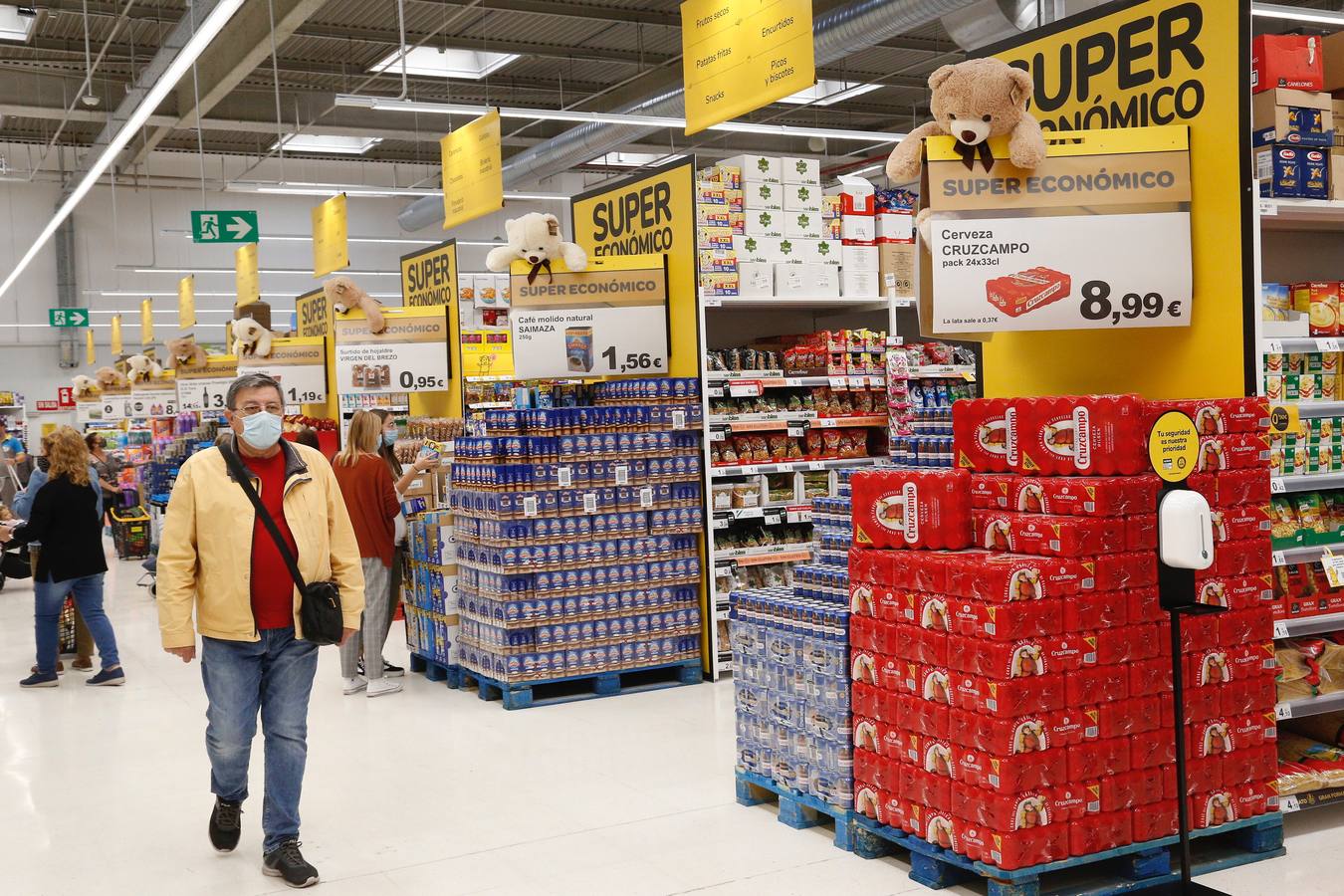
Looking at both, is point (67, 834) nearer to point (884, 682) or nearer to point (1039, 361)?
point (884, 682)

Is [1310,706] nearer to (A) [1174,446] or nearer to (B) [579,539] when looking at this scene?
(A) [1174,446]

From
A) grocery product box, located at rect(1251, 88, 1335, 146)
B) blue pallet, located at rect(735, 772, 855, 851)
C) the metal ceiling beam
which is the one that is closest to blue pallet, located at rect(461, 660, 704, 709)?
blue pallet, located at rect(735, 772, 855, 851)

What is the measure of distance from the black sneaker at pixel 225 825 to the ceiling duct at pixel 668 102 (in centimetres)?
604

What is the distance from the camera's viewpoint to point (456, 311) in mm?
10250

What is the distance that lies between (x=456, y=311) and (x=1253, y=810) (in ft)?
24.3

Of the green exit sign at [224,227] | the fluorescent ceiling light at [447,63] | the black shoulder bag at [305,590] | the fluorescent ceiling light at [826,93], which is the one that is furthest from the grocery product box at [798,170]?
the fluorescent ceiling light at [826,93]

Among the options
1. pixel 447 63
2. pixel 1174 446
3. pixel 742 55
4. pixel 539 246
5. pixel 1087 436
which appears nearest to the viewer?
pixel 1174 446

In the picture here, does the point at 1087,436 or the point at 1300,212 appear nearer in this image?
the point at 1087,436

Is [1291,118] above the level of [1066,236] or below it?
above

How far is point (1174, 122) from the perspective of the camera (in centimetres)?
458

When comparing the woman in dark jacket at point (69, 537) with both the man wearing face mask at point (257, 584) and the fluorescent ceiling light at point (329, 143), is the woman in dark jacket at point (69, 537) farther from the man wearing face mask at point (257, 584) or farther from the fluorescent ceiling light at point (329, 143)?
the fluorescent ceiling light at point (329, 143)

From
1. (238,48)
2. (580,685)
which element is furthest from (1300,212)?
(238,48)

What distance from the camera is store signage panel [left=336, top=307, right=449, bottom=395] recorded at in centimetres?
1009

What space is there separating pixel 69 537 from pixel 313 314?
6.17m
